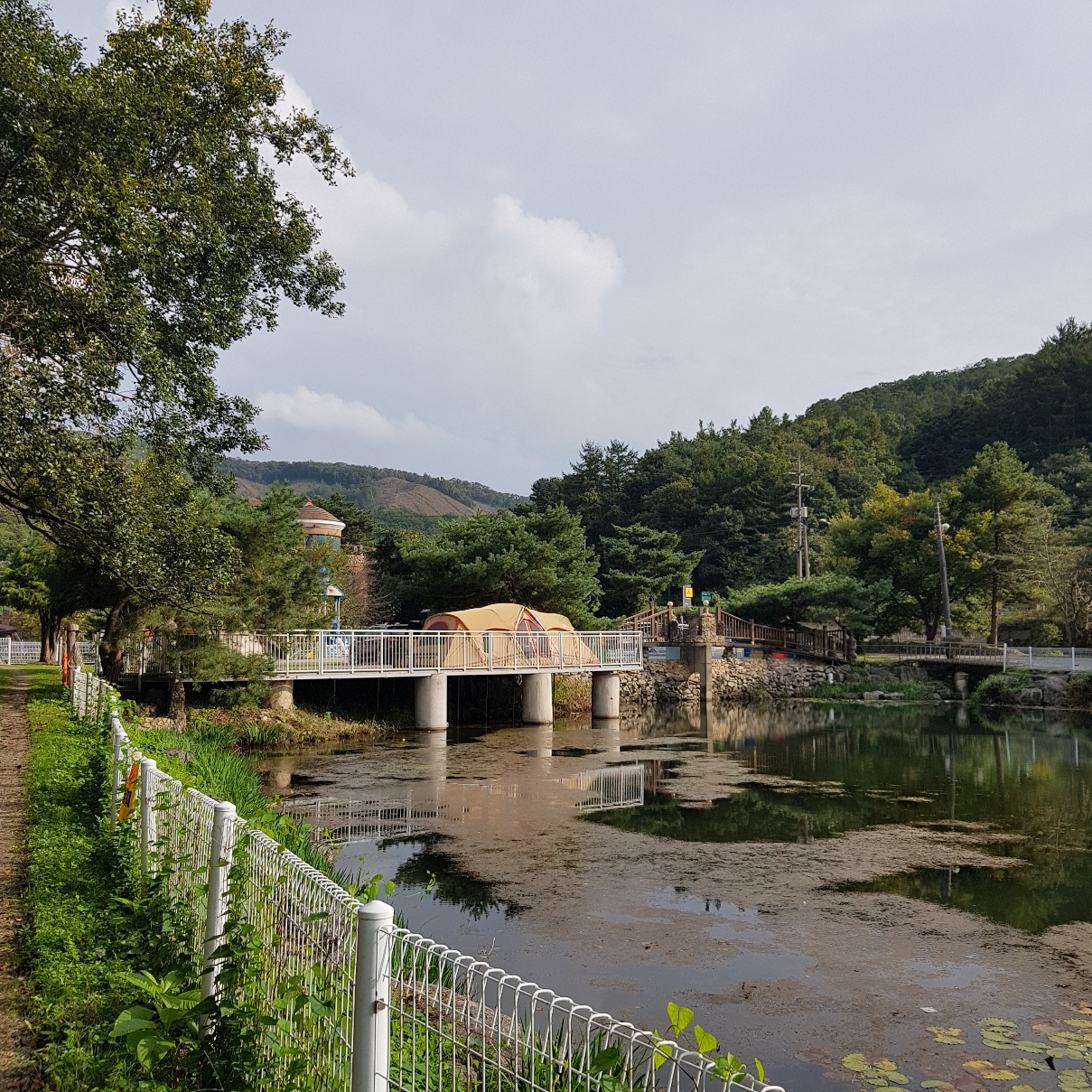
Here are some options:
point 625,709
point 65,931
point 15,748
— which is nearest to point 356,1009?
point 65,931

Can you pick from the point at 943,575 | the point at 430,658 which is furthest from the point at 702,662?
the point at 430,658

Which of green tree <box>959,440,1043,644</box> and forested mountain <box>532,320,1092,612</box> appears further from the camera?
forested mountain <box>532,320,1092,612</box>

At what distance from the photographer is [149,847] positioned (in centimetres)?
632

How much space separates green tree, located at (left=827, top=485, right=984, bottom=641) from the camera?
131 ft

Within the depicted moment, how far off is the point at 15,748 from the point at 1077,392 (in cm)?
7072

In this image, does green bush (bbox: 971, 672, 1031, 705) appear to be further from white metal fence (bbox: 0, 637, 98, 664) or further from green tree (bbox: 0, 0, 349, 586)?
white metal fence (bbox: 0, 637, 98, 664)

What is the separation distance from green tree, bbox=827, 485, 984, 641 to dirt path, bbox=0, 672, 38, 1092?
35.4 metres

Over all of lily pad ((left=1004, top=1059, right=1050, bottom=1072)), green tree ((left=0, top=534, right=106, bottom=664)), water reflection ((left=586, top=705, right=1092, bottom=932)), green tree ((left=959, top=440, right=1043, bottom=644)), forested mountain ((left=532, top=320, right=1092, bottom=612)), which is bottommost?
water reflection ((left=586, top=705, right=1092, bottom=932))

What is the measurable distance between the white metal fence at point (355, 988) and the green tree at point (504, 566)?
2578 centimetres

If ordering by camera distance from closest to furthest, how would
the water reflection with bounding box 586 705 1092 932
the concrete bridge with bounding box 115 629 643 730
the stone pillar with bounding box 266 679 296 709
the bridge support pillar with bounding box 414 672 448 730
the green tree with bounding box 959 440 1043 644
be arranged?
the water reflection with bounding box 586 705 1092 932 → the concrete bridge with bounding box 115 629 643 730 → the stone pillar with bounding box 266 679 296 709 → the bridge support pillar with bounding box 414 672 448 730 → the green tree with bounding box 959 440 1043 644

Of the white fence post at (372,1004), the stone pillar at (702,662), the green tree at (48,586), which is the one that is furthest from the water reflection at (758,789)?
the stone pillar at (702,662)

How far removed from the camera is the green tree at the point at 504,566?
32.0 meters

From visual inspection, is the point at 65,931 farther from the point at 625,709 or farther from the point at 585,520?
the point at 585,520

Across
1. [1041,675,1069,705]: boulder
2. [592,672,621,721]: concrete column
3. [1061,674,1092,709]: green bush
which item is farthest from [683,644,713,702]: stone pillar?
[1061,674,1092,709]: green bush
